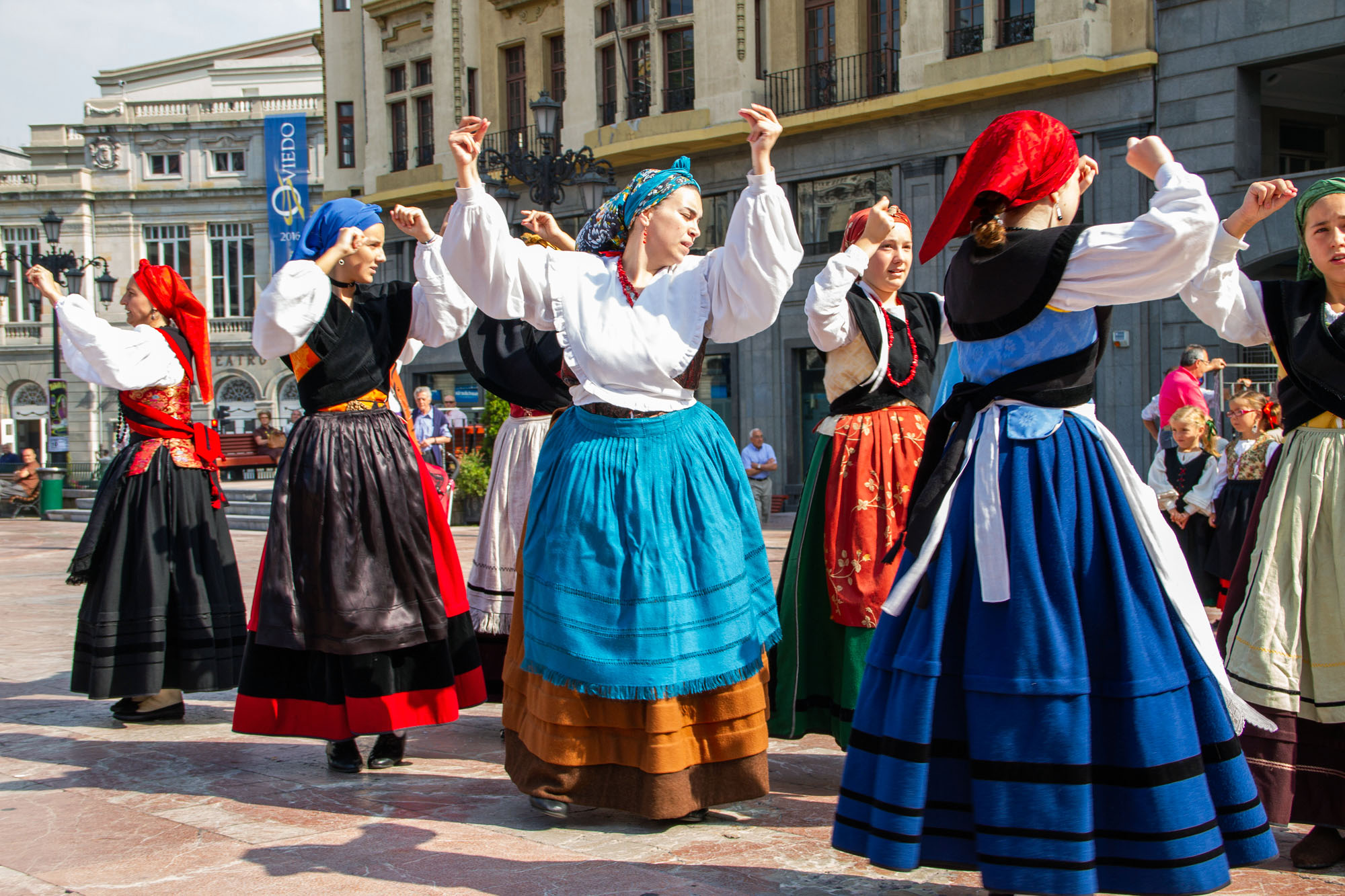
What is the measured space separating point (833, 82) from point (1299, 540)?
1870cm

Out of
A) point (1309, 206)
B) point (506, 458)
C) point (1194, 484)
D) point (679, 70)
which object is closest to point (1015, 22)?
point (679, 70)

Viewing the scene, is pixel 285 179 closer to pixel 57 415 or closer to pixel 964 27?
pixel 57 415

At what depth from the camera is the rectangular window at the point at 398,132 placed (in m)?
29.7

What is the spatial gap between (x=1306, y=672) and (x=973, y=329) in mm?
1432

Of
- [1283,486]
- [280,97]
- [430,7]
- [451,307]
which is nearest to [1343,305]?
[1283,486]

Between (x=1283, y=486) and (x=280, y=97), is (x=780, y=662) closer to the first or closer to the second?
(x=1283, y=486)

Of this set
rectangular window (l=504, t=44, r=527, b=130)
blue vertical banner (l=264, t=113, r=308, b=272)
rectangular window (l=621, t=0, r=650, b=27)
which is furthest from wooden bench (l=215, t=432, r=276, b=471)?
rectangular window (l=621, t=0, r=650, b=27)

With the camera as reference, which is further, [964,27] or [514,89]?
[514,89]

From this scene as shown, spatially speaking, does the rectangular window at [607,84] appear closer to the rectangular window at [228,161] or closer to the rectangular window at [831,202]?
the rectangular window at [831,202]

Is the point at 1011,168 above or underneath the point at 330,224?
underneath

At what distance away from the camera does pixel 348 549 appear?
4.27 m

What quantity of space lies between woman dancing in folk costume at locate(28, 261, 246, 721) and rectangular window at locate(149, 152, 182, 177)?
45088 mm

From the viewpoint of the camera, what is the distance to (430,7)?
28.6 m

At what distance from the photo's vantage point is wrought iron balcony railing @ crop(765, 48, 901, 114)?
2047cm
